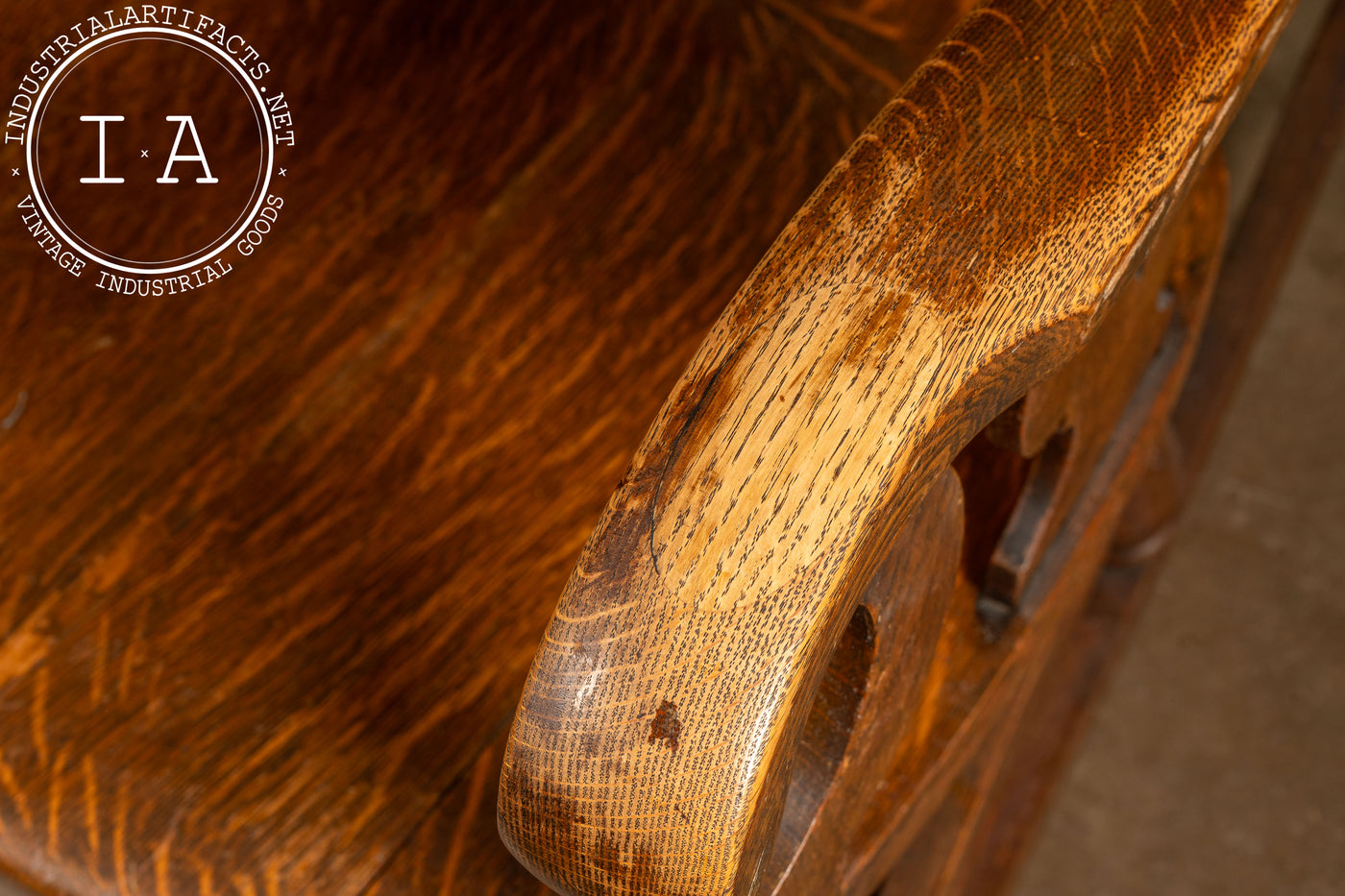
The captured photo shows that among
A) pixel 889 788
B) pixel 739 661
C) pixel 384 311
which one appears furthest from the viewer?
pixel 384 311

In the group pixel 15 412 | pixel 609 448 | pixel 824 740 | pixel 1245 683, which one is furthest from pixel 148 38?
pixel 1245 683

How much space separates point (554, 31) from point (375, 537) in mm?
288

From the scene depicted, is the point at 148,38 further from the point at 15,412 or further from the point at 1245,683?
the point at 1245,683

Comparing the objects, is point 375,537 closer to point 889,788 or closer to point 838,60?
point 889,788

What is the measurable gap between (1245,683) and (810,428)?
108cm

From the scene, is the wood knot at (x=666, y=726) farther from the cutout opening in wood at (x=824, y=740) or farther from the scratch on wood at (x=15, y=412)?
the scratch on wood at (x=15, y=412)

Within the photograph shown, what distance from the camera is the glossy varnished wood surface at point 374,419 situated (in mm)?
450

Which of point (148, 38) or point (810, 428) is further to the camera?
point (148, 38)

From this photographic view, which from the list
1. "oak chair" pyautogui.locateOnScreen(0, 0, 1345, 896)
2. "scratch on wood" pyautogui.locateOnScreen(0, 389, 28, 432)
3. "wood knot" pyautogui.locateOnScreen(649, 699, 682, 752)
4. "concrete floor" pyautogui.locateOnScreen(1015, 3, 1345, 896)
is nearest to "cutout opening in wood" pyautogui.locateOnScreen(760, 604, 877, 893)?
"oak chair" pyautogui.locateOnScreen(0, 0, 1345, 896)

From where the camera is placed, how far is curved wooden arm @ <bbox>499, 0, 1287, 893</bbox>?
27cm

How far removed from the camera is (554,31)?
0.66 metres

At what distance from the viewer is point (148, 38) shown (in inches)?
24.4

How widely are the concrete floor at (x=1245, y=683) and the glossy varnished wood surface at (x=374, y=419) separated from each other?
0.76 metres

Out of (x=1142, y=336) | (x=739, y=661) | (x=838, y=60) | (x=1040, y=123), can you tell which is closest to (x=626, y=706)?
(x=739, y=661)
